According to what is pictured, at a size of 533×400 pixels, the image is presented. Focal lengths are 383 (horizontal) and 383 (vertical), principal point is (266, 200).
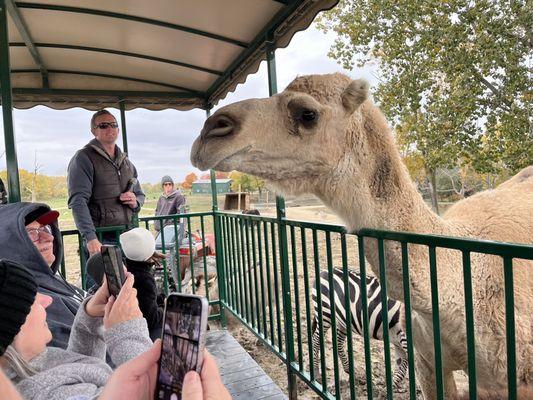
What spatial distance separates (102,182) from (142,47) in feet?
5.18

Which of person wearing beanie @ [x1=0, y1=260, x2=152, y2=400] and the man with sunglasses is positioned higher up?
the man with sunglasses

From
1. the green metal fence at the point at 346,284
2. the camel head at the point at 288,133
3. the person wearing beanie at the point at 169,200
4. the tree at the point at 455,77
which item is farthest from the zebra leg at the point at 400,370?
the tree at the point at 455,77

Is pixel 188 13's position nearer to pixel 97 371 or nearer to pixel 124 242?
pixel 124 242

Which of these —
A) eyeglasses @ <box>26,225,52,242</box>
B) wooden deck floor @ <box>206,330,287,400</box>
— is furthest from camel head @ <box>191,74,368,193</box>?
wooden deck floor @ <box>206,330,287,400</box>

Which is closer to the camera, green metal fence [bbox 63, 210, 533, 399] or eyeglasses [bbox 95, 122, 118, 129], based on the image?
green metal fence [bbox 63, 210, 533, 399]

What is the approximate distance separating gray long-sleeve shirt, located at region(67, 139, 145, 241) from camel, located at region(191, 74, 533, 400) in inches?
86.6

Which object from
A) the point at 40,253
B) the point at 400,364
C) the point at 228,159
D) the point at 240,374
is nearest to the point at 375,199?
the point at 228,159

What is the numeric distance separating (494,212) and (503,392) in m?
1.14

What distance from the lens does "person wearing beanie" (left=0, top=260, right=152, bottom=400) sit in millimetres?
1092

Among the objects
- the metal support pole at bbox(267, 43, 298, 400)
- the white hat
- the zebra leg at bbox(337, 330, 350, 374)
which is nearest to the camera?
the white hat

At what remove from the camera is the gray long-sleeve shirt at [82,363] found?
1.11m

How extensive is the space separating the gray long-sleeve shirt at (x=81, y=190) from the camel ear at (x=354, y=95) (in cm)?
279

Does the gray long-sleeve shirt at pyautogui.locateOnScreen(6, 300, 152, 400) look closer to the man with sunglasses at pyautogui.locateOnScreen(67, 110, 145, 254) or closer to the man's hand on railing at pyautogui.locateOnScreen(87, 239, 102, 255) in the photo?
the man's hand on railing at pyautogui.locateOnScreen(87, 239, 102, 255)

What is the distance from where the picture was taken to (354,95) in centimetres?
223
